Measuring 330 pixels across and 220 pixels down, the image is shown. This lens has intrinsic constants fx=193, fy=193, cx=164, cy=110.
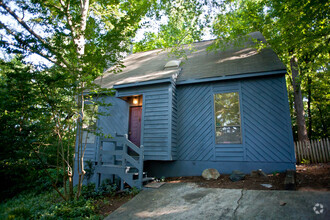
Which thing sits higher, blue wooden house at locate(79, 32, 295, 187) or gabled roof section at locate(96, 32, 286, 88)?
gabled roof section at locate(96, 32, 286, 88)

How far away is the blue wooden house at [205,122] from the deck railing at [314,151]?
3898mm

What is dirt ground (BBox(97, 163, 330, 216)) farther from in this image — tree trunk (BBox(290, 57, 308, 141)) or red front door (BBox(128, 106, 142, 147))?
tree trunk (BBox(290, 57, 308, 141))

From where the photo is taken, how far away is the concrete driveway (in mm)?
3566

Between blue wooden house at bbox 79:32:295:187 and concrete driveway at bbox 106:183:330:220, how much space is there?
1442mm

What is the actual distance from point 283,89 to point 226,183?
3.79 meters

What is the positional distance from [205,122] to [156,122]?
6.16 ft

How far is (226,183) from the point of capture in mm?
5820

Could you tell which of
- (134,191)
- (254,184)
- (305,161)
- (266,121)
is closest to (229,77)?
(266,121)

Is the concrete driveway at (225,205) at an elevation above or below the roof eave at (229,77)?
below

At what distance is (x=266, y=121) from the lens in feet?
22.0

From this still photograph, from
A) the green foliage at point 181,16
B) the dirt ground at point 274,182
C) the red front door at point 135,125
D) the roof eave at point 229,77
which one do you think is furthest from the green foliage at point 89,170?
the green foliage at point 181,16

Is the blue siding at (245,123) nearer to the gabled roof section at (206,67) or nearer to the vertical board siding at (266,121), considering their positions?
the vertical board siding at (266,121)

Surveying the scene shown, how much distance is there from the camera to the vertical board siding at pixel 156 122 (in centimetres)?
708

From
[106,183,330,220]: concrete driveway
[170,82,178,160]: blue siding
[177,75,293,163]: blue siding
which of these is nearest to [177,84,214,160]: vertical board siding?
[177,75,293,163]: blue siding
